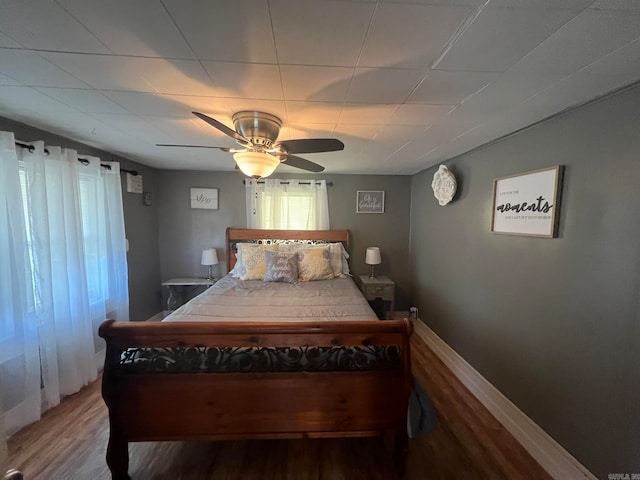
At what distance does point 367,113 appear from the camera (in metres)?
1.64

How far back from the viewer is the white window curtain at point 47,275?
179 cm

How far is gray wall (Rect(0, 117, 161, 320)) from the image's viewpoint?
3.12 meters

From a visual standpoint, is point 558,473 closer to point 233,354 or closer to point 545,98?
point 233,354

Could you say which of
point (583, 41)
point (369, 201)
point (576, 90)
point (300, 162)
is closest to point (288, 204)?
point (369, 201)

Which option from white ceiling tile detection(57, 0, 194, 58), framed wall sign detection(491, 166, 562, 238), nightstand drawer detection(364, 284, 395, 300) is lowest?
nightstand drawer detection(364, 284, 395, 300)

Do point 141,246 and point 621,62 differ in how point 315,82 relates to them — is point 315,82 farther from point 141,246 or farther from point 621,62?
point 141,246

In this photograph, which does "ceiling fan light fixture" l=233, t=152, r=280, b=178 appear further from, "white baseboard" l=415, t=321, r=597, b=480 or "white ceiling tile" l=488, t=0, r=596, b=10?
"white baseboard" l=415, t=321, r=597, b=480

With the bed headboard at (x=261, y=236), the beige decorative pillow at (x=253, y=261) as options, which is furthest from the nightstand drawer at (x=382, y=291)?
the beige decorative pillow at (x=253, y=261)

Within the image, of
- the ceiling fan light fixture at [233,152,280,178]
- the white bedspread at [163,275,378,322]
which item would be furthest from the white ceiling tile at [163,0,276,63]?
the white bedspread at [163,275,378,322]

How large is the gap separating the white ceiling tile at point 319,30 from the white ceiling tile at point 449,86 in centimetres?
43

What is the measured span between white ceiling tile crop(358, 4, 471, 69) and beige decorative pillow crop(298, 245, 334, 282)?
2285 millimetres

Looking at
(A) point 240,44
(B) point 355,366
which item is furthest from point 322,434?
(A) point 240,44

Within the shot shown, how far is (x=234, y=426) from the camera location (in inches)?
58.3

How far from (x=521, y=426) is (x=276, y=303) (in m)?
2.01
